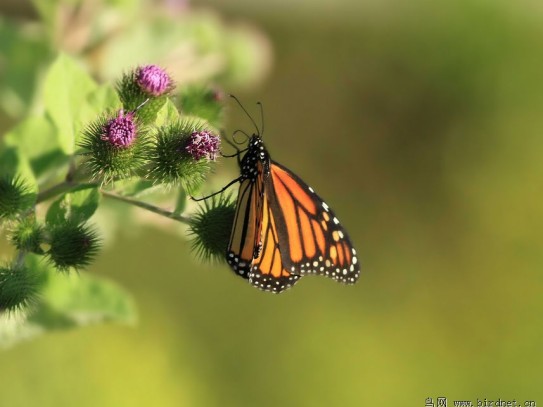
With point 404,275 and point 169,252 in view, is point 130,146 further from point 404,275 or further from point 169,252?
point 404,275

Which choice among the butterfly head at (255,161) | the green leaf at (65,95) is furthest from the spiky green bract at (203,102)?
the green leaf at (65,95)

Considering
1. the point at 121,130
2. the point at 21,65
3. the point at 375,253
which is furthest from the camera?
the point at 375,253

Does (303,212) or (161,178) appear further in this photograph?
(303,212)

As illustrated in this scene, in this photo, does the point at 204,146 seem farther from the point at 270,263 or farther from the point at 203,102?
the point at 270,263

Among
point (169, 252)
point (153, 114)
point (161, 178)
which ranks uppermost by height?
point (169, 252)

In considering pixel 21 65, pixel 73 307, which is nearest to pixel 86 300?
pixel 73 307

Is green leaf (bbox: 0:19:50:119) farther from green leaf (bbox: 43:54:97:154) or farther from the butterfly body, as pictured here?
the butterfly body

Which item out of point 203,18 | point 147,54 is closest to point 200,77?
point 147,54

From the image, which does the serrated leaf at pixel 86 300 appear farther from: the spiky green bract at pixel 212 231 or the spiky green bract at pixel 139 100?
the spiky green bract at pixel 139 100
